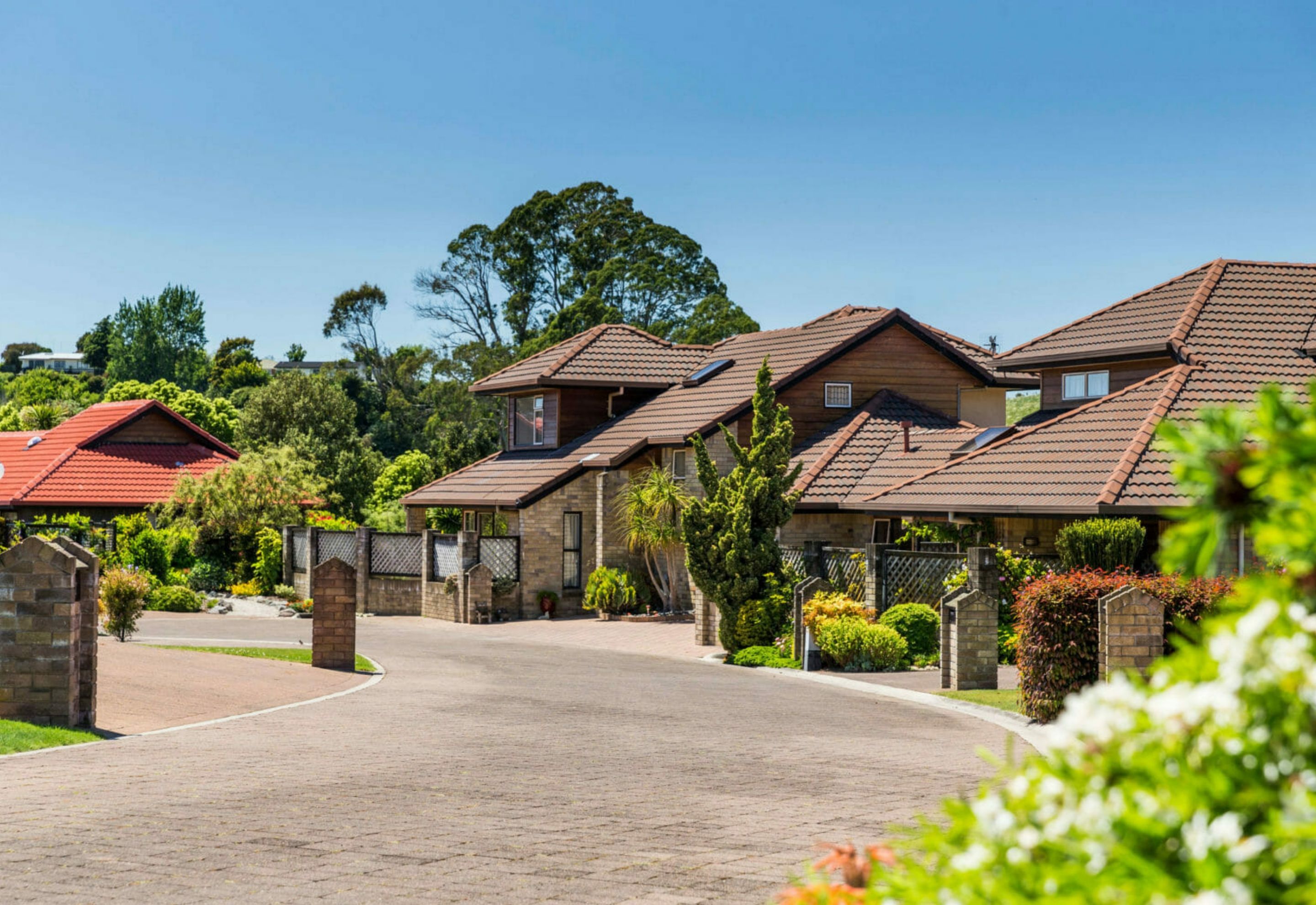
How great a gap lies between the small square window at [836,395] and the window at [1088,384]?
7.71 m

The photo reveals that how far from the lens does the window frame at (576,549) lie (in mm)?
38531

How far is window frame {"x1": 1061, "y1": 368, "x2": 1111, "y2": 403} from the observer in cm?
3275

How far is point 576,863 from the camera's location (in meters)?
8.72

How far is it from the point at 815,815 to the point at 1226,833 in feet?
26.3

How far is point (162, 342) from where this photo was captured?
117 meters

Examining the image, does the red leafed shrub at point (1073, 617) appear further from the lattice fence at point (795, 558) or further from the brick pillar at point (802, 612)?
the lattice fence at point (795, 558)

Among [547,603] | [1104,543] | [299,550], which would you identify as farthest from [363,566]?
[1104,543]

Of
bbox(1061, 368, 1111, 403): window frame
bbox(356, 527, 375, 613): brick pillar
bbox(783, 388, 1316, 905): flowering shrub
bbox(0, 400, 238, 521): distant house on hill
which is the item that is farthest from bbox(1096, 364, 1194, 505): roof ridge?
bbox(0, 400, 238, 521): distant house on hill

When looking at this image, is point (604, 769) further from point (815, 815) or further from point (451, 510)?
point (451, 510)

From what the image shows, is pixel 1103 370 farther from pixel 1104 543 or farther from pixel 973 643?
pixel 973 643

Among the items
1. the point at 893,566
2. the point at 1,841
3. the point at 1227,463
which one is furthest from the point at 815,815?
the point at 893,566

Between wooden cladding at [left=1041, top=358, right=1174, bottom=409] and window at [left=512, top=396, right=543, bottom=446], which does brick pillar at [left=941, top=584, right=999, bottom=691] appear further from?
window at [left=512, top=396, right=543, bottom=446]

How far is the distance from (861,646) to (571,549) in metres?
15.8

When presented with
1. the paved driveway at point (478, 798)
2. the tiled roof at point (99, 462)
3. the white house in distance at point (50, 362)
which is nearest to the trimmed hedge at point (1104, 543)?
the paved driveway at point (478, 798)
